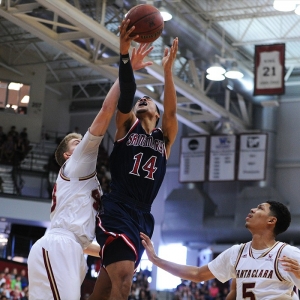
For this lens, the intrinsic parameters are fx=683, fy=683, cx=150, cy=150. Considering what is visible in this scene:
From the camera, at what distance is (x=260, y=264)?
579 cm

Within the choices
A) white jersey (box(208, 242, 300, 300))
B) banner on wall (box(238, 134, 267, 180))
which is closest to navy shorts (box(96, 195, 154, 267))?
→ white jersey (box(208, 242, 300, 300))

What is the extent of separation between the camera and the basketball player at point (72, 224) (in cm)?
523

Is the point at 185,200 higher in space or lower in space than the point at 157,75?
lower

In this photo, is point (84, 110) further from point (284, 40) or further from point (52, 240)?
point (52, 240)

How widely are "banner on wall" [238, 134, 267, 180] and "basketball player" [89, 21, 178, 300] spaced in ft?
60.4

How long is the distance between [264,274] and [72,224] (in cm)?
167

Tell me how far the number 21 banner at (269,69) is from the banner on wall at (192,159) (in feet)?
21.2

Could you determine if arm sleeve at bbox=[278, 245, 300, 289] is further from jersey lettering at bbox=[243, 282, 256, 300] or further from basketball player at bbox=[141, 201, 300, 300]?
jersey lettering at bbox=[243, 282, 256, 300]

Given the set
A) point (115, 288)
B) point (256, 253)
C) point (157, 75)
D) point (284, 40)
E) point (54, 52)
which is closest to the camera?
point (115, 288)

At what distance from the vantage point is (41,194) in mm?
23172

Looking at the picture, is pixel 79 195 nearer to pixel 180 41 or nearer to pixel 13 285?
pixel 180 41

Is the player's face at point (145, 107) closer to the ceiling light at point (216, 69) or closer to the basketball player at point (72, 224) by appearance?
the basketball player at point (72, 224)

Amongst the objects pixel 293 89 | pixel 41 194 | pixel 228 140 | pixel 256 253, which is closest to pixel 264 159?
pixel 228 140

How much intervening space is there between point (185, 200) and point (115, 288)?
68.0 ft
